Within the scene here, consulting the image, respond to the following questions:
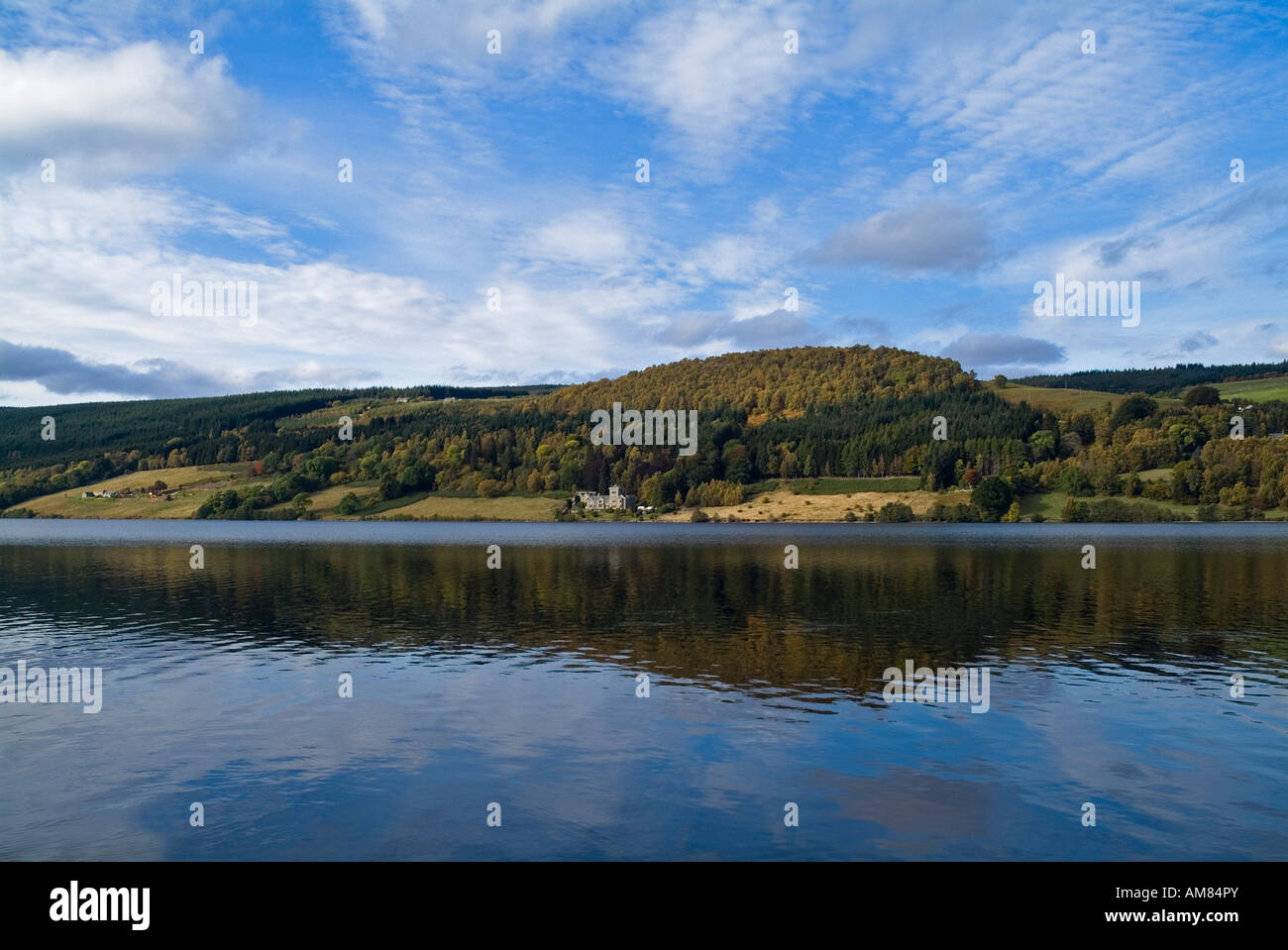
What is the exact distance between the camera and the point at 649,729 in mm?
29141

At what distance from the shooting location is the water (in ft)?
66.9

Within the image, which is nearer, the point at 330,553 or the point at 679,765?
the point at 679,765

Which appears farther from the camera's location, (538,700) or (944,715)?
(538,700)

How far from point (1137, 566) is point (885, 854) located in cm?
8517

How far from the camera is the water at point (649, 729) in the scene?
803 inches

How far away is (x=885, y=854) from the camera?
62.4 feet

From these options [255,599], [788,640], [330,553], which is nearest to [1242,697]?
[788,640]
